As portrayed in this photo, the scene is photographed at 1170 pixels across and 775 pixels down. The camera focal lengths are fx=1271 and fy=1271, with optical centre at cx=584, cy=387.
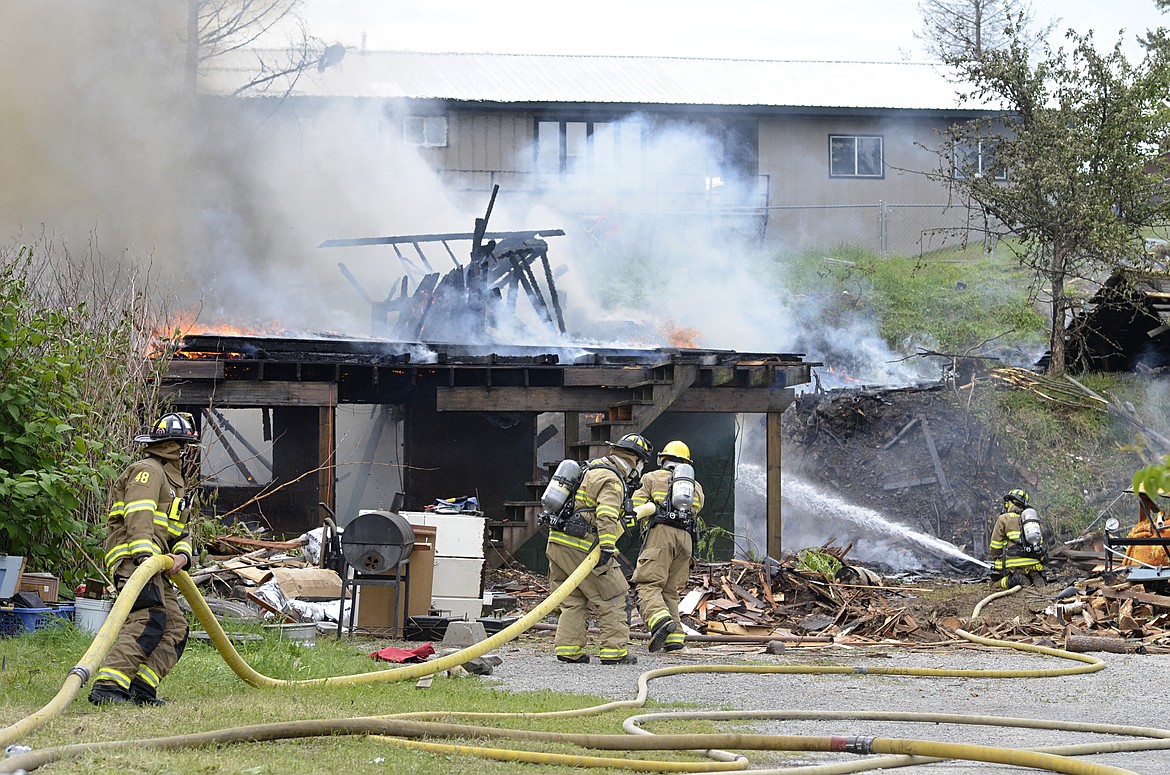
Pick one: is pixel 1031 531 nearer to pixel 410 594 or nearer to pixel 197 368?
pixel 410 594

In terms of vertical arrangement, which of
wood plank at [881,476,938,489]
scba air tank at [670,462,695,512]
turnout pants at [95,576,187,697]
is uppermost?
scba air tank at [670,462,695,512]

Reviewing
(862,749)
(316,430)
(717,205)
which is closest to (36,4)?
(316,430)

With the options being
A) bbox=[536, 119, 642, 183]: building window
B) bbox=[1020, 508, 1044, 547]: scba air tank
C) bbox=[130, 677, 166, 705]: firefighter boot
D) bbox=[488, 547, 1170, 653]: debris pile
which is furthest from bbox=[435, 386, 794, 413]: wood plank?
bbox=[536, 119, 642, 183]: building window

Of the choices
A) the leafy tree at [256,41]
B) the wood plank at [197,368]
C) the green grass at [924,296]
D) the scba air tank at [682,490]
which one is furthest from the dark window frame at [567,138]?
the scba air tank at [682,490]

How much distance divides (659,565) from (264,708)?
4701 millimetres

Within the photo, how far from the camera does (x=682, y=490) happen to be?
10320 millimetres

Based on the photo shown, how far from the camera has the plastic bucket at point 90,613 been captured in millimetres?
8586

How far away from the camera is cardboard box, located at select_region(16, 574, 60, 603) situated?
338 inches

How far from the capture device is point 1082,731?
20.3 ft

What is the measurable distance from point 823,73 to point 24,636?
92.3 ft

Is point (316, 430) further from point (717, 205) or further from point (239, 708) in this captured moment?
point (717, 205)

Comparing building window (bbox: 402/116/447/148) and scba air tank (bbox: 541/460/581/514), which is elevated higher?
building window (bbox: 402/116/447/148)

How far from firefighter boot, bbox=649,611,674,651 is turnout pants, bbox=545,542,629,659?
652 mm

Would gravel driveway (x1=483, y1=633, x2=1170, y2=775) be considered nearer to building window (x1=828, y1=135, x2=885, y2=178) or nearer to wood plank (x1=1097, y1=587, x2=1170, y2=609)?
wood plank (x1=1097, y1=587, x2=1170, y2=609)
